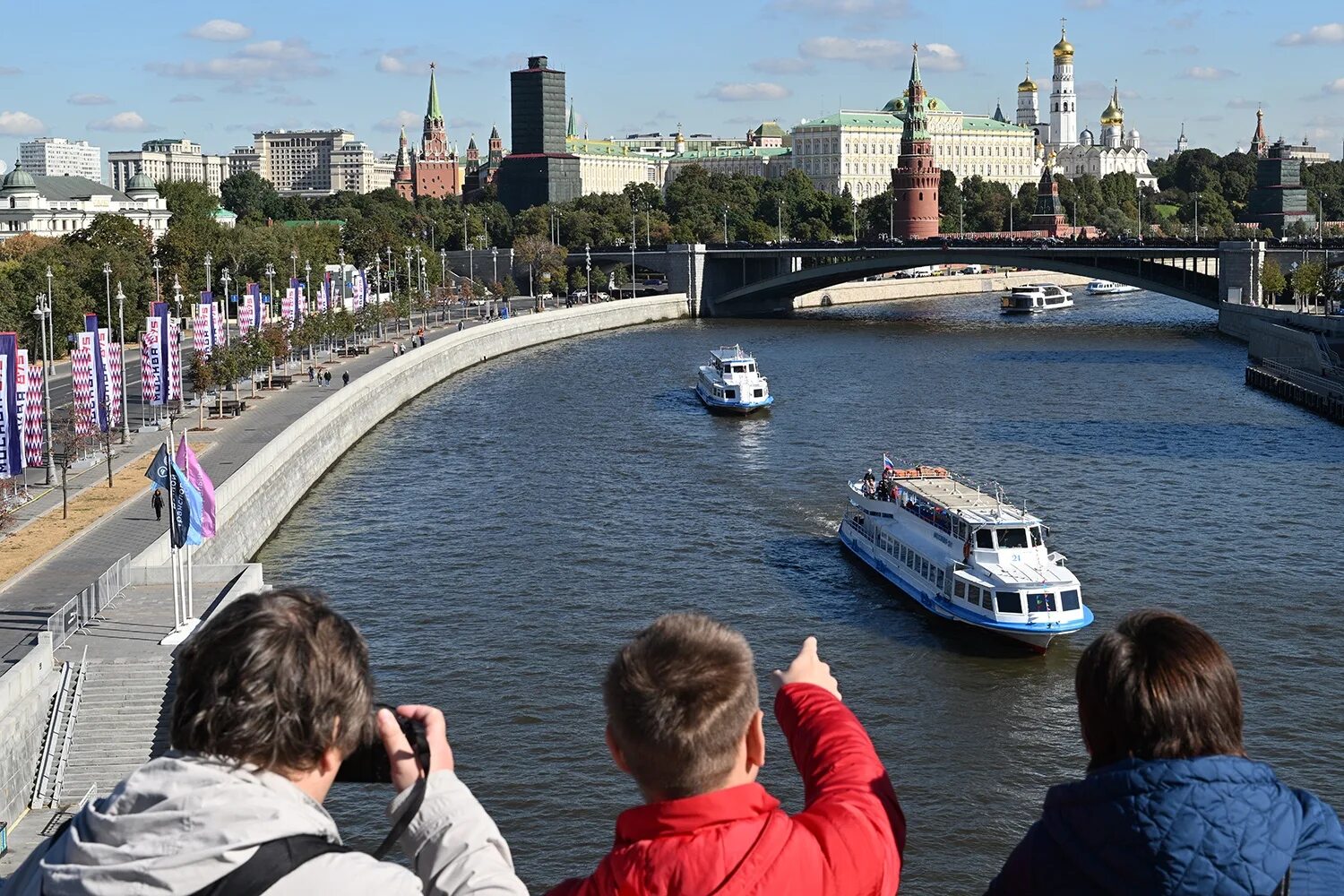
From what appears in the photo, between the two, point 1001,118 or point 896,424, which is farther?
point 1001,118

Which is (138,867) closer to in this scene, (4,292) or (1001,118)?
(4,292)

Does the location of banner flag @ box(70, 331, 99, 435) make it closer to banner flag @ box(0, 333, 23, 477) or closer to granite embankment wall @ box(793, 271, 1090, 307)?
banner flag @ box(0, 333, 23, 477)

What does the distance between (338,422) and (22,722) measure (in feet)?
70.5

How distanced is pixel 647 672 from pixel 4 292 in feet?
175

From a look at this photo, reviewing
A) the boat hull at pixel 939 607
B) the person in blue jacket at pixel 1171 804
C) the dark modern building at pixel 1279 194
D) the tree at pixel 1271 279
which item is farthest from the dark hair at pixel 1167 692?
the dark modern building at pixel 1279 194

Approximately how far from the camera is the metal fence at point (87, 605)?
16.5 m

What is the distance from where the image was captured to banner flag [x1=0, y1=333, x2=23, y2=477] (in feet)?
78.2

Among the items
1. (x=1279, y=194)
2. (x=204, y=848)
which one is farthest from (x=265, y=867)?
(x=1279, y=194)

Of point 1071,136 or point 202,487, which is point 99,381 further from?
point 1071,136

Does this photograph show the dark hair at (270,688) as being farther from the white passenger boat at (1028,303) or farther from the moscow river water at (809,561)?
the white passenger boat at (1028,303)

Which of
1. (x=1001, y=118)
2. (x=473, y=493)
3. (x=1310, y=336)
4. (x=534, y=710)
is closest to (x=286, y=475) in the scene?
(x=473, y=493)

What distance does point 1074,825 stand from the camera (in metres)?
2.78

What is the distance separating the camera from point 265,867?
2172mm

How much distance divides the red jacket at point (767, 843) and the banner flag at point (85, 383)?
2792 centimetres
